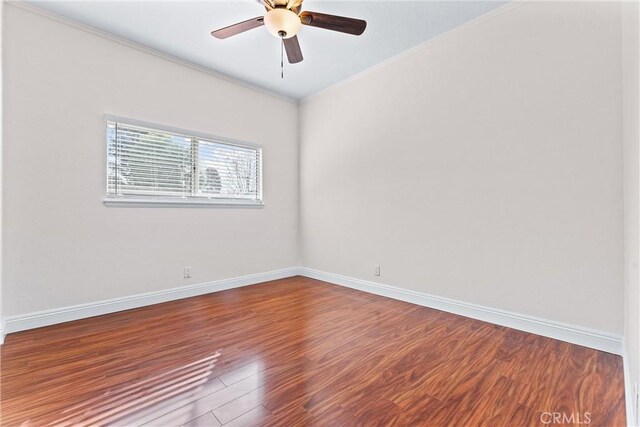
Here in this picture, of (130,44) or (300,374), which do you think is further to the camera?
(130,44)

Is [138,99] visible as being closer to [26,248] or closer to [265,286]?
[26,248]

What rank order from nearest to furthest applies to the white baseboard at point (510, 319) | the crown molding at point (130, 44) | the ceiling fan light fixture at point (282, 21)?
the ceiling fan light fixture at point (282, 21)
the white baseboard at point (510, 319)
the crown molding at point (130, 44)

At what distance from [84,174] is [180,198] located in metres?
0.88

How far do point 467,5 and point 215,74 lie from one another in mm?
2772

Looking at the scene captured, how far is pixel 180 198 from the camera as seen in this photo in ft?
10.8

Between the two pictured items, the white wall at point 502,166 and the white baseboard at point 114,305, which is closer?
the white wall at point 502,166

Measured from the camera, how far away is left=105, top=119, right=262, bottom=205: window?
2.86 m

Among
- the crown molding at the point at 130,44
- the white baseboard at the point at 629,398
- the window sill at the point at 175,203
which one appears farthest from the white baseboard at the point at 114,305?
the white baseboard at the point at 629,398

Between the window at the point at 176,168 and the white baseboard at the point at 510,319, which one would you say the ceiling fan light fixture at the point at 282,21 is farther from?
the white baseboard at the point at 510,319

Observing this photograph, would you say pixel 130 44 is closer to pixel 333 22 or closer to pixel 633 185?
pixel 333 22

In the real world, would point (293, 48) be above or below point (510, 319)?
above

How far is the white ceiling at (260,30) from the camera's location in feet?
7.86

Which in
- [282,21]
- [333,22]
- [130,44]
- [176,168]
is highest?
[130,44]

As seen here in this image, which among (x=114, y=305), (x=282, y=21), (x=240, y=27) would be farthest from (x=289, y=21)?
(x=114, y=305)
